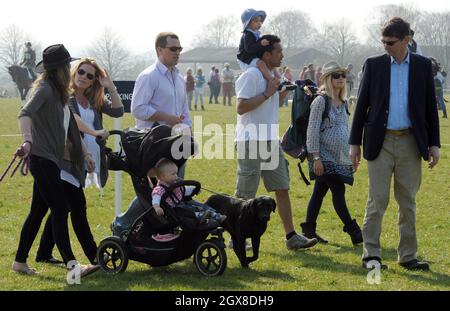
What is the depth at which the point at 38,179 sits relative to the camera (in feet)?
23.6

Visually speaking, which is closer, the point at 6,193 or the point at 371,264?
the point at 371,264

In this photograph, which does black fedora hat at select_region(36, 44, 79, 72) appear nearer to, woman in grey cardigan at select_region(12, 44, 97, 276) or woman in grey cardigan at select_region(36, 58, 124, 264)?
woman in grey cardigan at select_region(12, 44, 97, 276)

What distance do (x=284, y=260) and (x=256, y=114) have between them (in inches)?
55.5

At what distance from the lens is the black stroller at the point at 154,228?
729 centimetres

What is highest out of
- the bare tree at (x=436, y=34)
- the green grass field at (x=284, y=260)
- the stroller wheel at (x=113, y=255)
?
the bare tree at (x=436, y=34)

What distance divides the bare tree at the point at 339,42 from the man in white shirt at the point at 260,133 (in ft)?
330

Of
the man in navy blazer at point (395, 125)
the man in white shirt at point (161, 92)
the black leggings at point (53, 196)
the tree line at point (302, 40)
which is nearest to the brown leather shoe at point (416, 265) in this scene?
the man in navy blazer at point (395, 125)

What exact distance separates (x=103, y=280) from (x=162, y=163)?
41.5 inches

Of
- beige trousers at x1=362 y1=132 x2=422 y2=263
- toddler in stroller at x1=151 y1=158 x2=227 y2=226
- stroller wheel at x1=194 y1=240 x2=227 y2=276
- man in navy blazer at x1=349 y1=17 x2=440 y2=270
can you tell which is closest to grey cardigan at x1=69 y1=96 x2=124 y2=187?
toddler in stroller at x1=151 y1=158 x2=227 y2=226

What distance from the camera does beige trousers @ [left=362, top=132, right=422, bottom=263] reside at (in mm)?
7551

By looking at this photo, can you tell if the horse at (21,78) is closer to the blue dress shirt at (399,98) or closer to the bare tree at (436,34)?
the blue dress shirt at (399,98)

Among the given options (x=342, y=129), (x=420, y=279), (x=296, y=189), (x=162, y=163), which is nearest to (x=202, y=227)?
(x=162, y=163)

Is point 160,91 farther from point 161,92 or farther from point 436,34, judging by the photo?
point 436,34

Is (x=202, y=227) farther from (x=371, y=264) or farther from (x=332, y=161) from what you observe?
(x=332, y=161)
